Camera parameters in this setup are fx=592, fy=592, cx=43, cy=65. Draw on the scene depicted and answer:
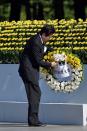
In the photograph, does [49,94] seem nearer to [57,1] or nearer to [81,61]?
[81,61]

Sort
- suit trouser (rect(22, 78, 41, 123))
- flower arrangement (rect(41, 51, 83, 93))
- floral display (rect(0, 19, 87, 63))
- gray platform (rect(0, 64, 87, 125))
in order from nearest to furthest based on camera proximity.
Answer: suit trouser (rect(22, 78, 41, 123)) < gray platform (rect(0, 64, 87, 125)) < flower arrangement (rect(41, 51, 83, 93)) < floral display (rect(0, 19, 87, 63))

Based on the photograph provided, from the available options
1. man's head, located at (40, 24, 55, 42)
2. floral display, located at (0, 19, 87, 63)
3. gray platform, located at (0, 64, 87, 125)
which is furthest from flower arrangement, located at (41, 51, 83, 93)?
man's head, located at (40, 24, 55, 42)

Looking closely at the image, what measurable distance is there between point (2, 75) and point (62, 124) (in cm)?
197

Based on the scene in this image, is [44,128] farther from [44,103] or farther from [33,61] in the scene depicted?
[33,61]

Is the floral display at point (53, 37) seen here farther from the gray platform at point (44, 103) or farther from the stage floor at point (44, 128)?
the stage floor at point (44, 128)

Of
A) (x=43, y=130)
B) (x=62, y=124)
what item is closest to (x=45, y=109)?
(x=62, y=124)

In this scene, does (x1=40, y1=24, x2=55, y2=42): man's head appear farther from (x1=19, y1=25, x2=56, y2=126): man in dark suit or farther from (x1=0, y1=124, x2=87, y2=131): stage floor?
(x1=0, y1=124, x2=87, y2=131): stage floor

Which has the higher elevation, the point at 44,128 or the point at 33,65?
the point at 33,65

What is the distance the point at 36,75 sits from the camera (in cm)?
1000

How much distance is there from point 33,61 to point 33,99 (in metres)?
0.64

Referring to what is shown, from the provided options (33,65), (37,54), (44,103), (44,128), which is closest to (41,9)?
(44,103)

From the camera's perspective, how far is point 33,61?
32.7 feet

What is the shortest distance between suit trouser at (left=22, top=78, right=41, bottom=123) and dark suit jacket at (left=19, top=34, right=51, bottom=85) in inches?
3.5

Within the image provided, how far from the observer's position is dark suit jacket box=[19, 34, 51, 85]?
9.88 metres
